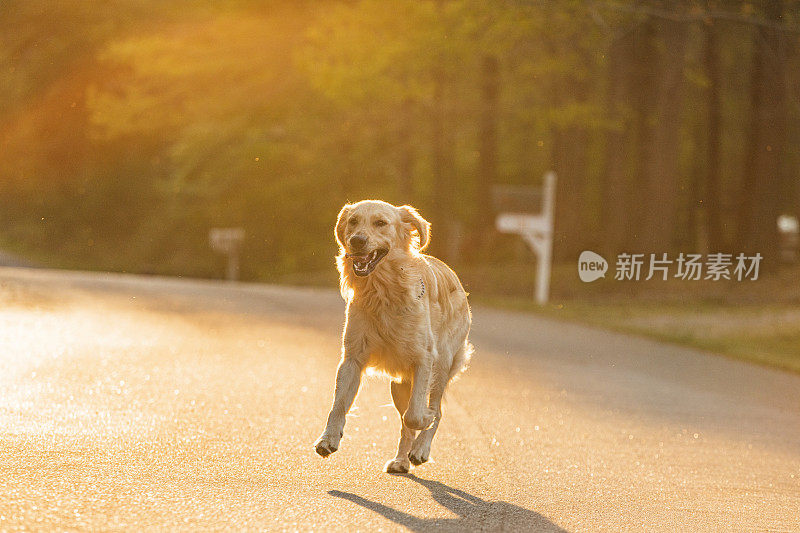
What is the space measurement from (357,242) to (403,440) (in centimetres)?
126

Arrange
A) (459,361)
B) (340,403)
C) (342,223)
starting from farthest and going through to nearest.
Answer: (459,361), (342,223), (340,403)

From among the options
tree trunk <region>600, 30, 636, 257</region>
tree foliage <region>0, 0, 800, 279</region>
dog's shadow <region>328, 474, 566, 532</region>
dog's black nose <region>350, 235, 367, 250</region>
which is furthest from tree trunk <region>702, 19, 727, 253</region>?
dog's shadow <region>328, 474, 566, 532</region>

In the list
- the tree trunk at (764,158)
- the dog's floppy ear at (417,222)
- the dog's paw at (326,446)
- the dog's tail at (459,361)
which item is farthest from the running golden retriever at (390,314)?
the tree trunk at (764,158)

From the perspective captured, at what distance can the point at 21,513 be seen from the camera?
546 cm

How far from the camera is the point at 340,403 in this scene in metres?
6.71

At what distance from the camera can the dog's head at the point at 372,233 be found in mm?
6961

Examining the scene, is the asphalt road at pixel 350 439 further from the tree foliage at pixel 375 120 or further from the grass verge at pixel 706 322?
the tree foliage at pixel 375 120

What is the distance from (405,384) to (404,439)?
326 millimetres

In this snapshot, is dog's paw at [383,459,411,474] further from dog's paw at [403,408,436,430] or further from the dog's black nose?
the dog's black nose

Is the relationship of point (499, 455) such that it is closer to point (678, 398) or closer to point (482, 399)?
point (482, 399)

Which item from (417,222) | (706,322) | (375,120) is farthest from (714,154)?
(417,222)

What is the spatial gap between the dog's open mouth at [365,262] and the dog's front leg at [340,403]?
473mm

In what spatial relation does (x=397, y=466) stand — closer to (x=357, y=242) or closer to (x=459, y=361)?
(x=459, y=361)

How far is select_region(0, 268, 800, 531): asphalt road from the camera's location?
20.1ft
